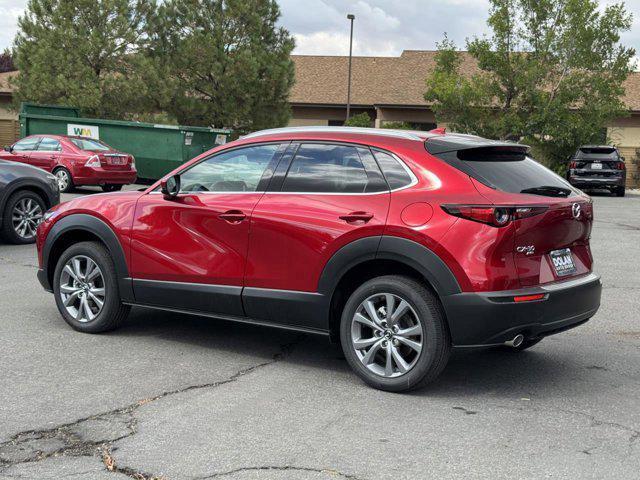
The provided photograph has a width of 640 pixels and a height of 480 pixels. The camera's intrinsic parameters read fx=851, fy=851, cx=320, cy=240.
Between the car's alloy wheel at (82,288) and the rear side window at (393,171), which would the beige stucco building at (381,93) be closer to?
the car's alloy wheel at (82,288)

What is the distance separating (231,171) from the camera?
6.17 metres

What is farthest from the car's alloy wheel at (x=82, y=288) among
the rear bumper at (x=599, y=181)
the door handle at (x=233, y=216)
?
the rear bumper at (x=599, y=181)

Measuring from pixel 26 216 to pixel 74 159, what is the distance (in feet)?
29.7

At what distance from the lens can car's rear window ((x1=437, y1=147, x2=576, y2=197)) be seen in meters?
5.29

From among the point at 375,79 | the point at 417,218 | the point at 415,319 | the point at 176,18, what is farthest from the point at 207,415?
the point at 375,79

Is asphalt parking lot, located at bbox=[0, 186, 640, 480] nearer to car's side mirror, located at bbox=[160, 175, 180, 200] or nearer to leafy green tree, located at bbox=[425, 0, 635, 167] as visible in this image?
car's side mirror, located at bbox=[160, 175, 180, 200]

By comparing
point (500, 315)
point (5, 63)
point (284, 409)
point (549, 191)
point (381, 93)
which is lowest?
point (284, 409)

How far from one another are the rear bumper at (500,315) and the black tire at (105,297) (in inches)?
109

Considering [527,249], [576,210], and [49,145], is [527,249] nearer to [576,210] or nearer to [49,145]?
[576,210]

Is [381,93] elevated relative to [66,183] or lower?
elevated

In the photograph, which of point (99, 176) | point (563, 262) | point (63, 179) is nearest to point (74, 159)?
point (63, 179)

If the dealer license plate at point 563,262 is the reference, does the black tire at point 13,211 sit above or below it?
below

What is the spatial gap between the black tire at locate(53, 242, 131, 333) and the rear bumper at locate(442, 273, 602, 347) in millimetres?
2768

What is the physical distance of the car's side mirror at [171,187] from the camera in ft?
20.5
